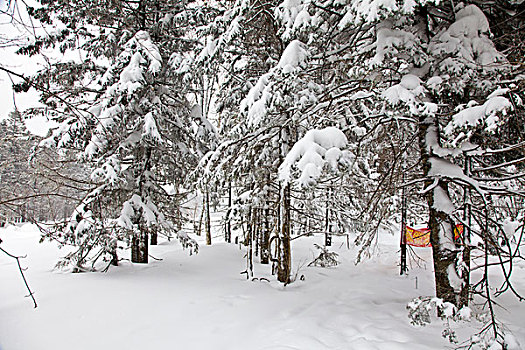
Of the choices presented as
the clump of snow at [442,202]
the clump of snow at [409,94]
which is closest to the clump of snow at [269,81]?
the clump of snow at [409,94]

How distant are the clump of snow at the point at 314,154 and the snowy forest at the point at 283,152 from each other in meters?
0.03

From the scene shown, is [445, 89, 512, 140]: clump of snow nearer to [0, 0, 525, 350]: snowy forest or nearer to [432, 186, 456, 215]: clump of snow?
[0, 0, 525, 350]: snowy forest

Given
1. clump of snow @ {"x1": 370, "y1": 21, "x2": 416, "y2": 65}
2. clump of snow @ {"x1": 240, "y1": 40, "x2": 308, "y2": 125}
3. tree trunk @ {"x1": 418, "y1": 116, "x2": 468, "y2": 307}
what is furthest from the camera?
clump of snow @ {"x1": 240, "y1": 40, "x2": 308, "y2": 125}

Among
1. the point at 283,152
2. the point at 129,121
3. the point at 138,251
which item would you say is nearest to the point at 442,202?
the point at 283,152

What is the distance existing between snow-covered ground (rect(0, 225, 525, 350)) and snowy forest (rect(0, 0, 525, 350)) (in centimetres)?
6

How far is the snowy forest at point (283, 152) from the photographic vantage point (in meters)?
→ 3.86

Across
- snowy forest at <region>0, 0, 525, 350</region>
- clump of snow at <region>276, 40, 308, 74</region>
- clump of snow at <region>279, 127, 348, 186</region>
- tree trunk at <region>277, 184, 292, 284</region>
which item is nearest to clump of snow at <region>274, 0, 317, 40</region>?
snowy forest at <region>0, 0, 525, 350</region>

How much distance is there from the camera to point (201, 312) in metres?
5.44

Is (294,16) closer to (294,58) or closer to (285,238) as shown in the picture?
(294,58)

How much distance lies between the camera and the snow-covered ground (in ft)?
14.1

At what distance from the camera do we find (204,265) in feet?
29.5

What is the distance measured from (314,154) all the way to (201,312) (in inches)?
143

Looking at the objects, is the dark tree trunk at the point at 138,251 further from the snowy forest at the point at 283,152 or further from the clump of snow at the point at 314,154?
the clump of snow at the point at 314,154

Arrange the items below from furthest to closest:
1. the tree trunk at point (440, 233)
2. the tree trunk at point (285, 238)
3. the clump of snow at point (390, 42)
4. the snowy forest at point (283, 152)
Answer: the tree trunk at point (285, 238) < the tree trunk at point (440, 233) < the clump of snow at point (390, 42) < the snowy forest at point (283, 152)
